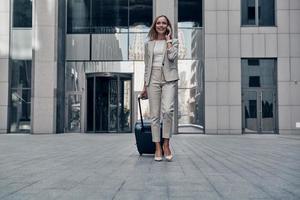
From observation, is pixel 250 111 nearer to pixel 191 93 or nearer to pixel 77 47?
pixel 191 93

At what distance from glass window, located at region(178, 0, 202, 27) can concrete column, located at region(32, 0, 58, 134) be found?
21.3 feet

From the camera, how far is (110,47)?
20.4 meters

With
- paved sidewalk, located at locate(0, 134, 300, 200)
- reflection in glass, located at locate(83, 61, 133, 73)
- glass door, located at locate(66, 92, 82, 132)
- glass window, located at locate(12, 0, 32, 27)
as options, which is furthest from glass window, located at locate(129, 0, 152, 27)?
paved sidewalk, located at locate(0, 134, 300, 200)

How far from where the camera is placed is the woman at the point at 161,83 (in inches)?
228

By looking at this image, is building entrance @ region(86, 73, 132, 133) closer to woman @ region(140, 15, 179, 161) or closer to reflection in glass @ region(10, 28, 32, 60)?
reflection in glass @ region(10, 28, 32, 60)

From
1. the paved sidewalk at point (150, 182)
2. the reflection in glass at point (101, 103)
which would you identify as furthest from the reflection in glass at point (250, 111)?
the paved sidewalk at point (150, 182)

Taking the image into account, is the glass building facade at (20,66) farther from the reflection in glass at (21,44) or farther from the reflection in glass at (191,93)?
the reflection in glass at (191,93)

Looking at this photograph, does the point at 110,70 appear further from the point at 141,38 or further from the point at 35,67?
the point at 35,67

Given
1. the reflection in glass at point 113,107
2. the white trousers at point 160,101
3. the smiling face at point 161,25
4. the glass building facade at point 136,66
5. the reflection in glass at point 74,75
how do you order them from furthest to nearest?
the reflection in glass at point 74,75
the reflection in glass at point 113,107
the glass building facade at point 136,66
the smiling face at point 161,25
the white trousers at point 160,101

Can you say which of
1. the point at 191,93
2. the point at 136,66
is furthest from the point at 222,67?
the point at 136,66

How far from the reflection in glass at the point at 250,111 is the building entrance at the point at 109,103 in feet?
19.6

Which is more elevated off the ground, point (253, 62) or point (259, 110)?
point (253, 62)

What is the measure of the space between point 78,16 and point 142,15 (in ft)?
11.5

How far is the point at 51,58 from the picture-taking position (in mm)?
19469
